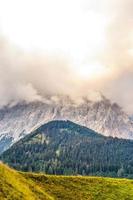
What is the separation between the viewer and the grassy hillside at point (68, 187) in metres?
75.2

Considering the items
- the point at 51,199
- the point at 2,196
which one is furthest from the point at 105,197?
the point at 2,196

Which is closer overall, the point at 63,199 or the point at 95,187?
the point at 63,199

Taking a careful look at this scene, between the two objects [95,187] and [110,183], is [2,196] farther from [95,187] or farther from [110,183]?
[110,183]

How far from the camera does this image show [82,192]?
9069 cm

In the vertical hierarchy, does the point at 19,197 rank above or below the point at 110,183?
below

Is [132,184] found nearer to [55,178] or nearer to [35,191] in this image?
[55,178]

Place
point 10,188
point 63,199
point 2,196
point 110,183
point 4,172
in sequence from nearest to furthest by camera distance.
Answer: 1. point 2,196
2. point 10,188
3. point 4,172
4. point 63,199
5. point 110,183

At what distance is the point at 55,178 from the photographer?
97562 mm

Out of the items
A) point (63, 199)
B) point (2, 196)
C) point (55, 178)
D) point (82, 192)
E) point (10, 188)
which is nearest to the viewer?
point (2, 196)

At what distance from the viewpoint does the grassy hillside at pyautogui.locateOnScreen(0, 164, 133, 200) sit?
75188 mm

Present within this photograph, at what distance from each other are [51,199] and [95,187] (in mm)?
25077

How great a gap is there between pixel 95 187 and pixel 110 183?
26.3ft

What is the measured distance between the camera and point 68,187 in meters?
92.8

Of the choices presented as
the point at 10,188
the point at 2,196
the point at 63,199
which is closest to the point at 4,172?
the point at 10,188
